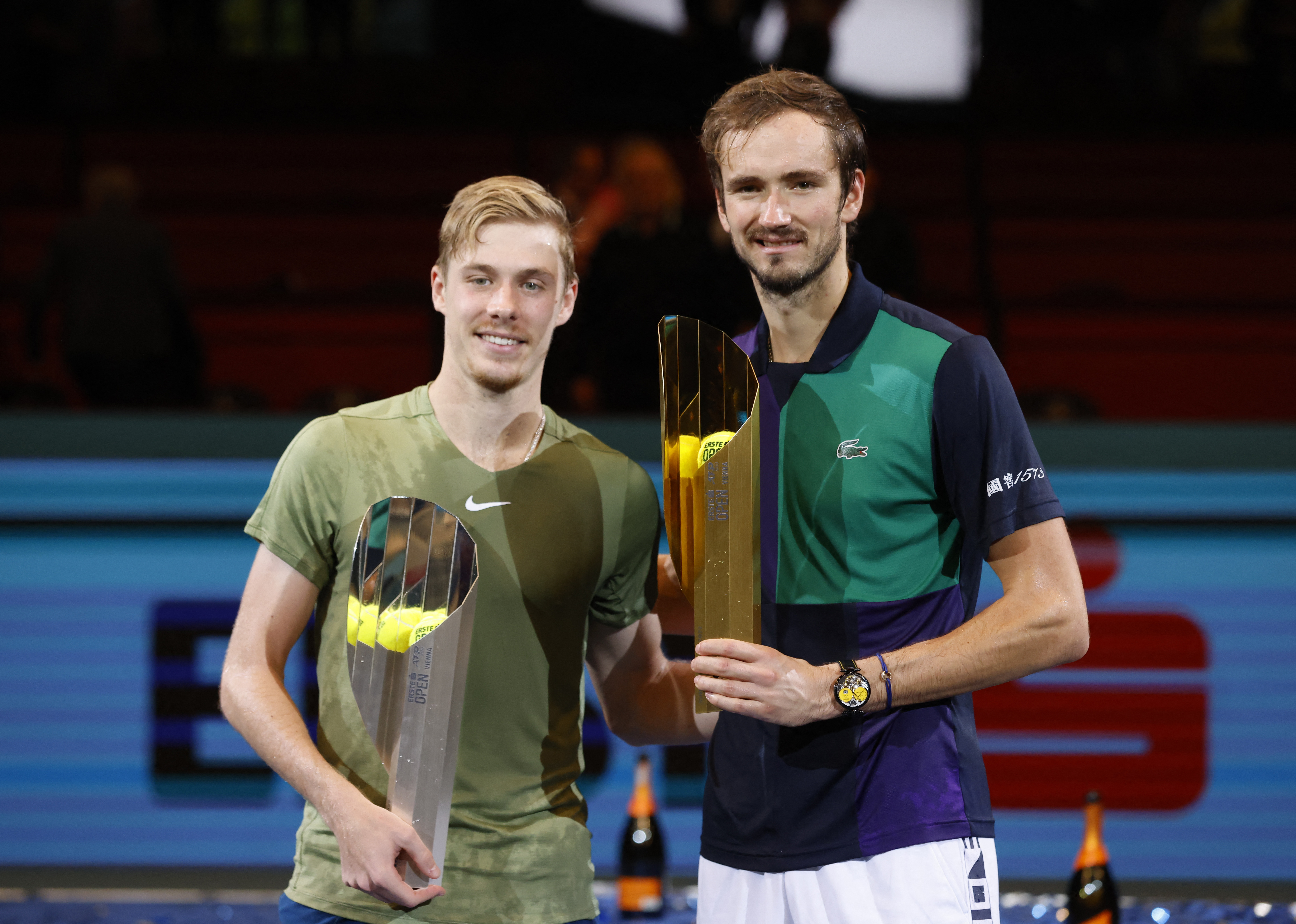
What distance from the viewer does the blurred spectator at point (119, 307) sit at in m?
4.64

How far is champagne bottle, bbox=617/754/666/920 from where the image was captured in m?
3.31

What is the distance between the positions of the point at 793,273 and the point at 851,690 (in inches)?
22.0

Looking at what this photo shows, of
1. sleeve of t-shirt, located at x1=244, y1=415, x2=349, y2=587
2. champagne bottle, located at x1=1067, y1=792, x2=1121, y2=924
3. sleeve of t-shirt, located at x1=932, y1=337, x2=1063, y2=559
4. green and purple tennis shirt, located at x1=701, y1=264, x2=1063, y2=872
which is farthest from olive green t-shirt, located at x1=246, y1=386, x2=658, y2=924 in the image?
champagne bottle, located at x1=1067, y1=792, x2=1121, y2=924

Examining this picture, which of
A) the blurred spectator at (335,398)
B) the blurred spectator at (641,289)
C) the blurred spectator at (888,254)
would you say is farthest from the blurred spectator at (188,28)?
the blurred spectator at (888,254)

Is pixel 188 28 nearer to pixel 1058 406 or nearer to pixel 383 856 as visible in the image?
pixel 1058 406

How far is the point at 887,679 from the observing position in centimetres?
164

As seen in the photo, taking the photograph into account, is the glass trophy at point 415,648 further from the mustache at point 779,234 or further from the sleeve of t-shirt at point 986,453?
the sleeve of t-shirt at point 986,453

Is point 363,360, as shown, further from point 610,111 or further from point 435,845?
point 435,845

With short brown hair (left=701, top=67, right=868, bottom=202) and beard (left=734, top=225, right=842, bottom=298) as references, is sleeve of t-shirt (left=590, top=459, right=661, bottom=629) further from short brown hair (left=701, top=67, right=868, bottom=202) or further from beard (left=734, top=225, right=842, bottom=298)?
short brown hair (left=701, top=67, right=868, bottom=202)

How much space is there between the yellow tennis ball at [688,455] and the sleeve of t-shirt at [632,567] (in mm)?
248

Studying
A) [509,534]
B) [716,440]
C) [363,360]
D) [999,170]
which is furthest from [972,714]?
[999,170]

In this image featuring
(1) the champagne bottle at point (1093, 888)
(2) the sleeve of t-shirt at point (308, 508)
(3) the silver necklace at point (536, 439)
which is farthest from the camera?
(1) the champagne bottle at point (1093, 888)

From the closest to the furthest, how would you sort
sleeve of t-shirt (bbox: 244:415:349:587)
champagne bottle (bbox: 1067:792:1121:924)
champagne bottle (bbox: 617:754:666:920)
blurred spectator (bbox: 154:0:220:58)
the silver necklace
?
sleeve of t-shirt (bbox: 244:415:349:587), the silver necklace, champagne bottle (bbox: 1067:792:1121:924), champagne bottle (bbox: 617:754:666:920), blurred spectator (bbox: 154:0:220:58)

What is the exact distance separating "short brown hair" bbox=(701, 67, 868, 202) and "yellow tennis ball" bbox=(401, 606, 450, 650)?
0.69m
